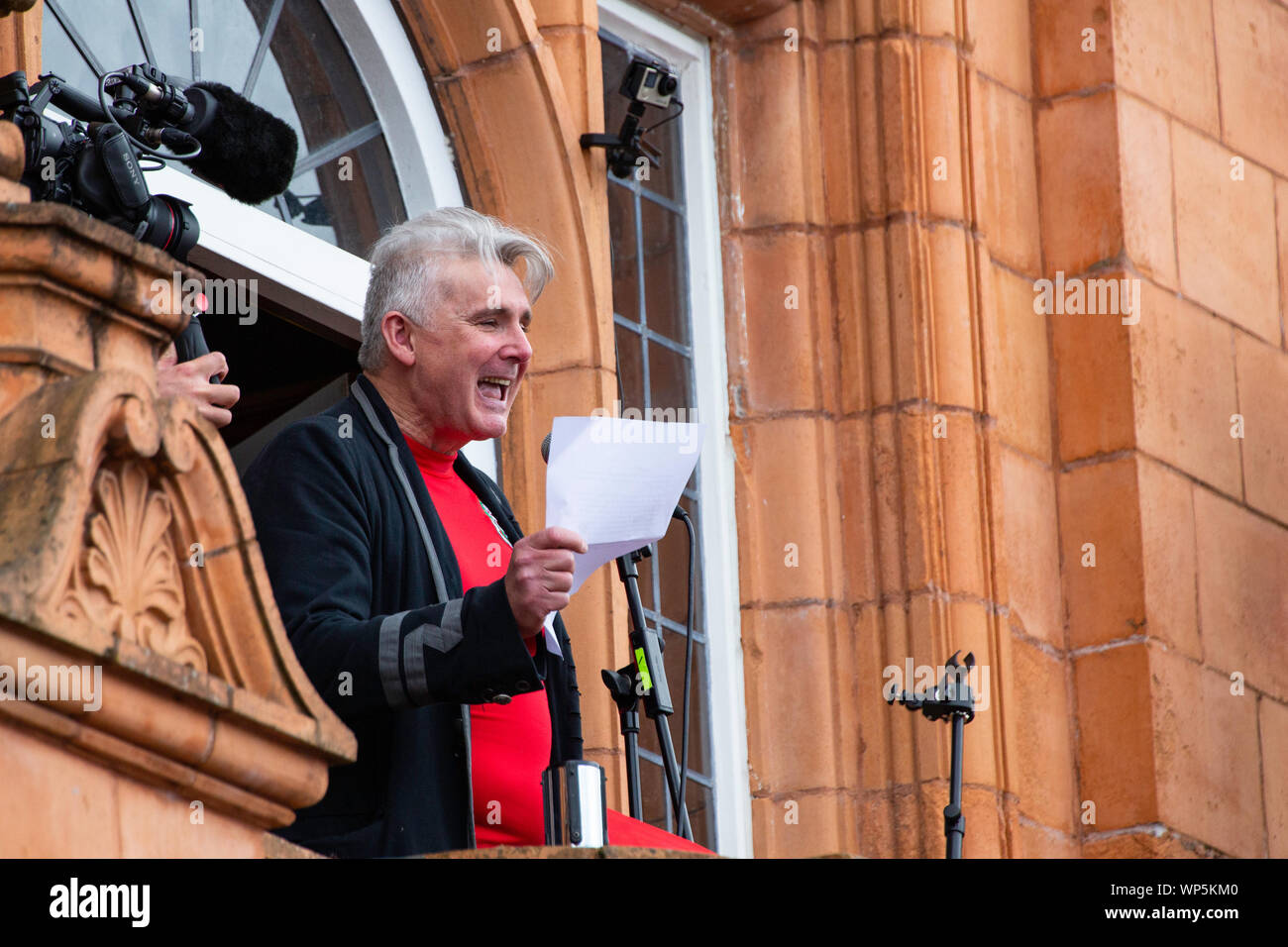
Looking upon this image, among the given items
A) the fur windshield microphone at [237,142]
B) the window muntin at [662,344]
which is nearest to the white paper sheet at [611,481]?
the fur windshield microphone at [237,142]

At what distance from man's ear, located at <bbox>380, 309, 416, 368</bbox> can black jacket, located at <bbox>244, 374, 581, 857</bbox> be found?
110mm

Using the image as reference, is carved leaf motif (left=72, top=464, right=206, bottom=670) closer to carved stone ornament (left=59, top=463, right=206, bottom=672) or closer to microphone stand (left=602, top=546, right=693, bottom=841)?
carved stone ornament (left=59, top=463, right=206, bottom=672)

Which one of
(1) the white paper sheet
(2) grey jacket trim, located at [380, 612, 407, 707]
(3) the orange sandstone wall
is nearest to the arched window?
(3) the orange sandstone wall

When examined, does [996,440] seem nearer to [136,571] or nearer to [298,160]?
[298,160]

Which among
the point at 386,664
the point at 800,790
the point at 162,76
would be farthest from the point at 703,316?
the point at 386,664

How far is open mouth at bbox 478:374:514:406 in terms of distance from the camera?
13.9 ft

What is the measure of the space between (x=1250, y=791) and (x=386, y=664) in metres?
4.16

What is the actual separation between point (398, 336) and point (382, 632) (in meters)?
0.83

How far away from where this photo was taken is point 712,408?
6980mm

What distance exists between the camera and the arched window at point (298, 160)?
5648 millimetres

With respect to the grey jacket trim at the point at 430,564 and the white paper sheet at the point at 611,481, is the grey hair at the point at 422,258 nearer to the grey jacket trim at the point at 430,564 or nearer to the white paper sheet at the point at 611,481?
the grey jacket trim at the point at 430,564

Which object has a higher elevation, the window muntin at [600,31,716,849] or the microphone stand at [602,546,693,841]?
the window muntin at [600,31,716,849]
